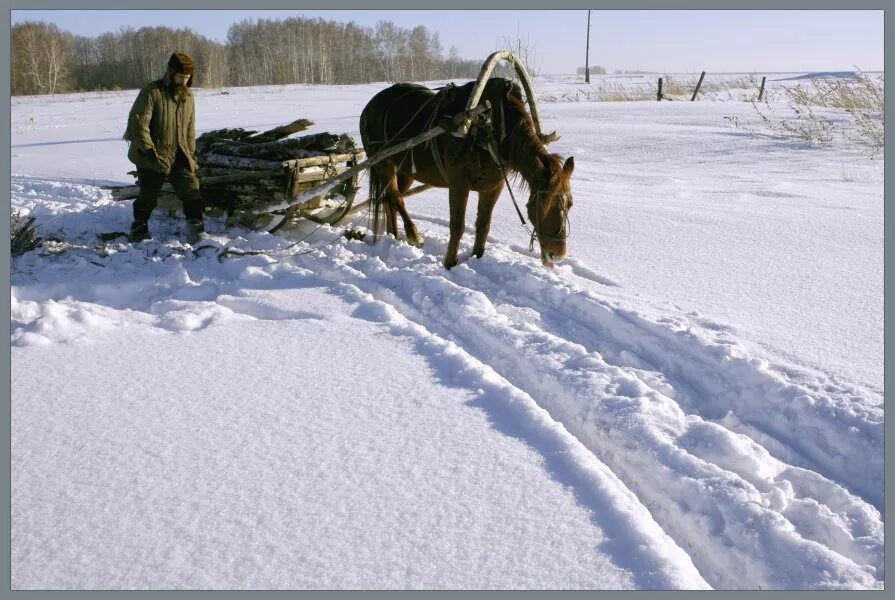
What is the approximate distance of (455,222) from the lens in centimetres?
555

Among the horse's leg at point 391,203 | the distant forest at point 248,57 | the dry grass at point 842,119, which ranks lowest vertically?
the horse's leg at point 391,203

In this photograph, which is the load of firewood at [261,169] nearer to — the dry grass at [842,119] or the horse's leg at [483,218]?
the horse's leg at [483,218]

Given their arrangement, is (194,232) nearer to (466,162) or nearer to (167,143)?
(167,143)

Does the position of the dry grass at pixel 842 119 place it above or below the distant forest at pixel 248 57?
below

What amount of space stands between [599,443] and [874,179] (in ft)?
25.9

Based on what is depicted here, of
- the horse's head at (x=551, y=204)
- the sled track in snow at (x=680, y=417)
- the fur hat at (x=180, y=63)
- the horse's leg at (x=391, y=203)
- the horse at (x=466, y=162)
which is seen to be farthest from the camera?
the horse's leg at (x=391, y=203)

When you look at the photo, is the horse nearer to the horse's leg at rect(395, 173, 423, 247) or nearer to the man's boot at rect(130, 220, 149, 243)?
the horse's leg at rect(395, 173, 423, 247)

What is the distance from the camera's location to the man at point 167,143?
5.52 meters

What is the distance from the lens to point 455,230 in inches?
218

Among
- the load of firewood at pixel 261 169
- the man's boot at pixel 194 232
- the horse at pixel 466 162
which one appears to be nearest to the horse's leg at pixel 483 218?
the horse at pixel 466 162

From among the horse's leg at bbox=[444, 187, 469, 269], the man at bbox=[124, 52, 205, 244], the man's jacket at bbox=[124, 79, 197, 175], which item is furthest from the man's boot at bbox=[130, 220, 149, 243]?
the horse's leg at bbox=[444, 187, 469, 269]

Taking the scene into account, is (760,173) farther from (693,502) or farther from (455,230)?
(693,502)

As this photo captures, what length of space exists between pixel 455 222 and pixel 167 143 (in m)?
2.49

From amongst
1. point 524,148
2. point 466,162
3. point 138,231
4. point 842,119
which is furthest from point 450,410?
point 842,119
